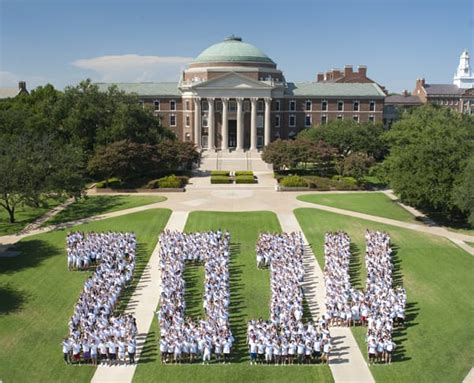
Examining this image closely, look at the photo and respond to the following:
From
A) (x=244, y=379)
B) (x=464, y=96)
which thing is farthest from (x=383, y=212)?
(x=464, y=96)

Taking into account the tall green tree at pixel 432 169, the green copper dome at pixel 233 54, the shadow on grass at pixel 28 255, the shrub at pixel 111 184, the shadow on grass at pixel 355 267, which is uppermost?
the green copper dome at pixel 233 54

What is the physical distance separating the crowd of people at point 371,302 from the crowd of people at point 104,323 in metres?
8.93

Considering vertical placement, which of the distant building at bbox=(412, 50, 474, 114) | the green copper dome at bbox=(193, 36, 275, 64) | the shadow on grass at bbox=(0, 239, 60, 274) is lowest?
the shadow on grass at bbox=(0, 239, 60, 274)

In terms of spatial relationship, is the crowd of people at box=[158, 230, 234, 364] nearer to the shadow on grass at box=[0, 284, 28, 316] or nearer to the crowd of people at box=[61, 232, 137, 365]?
the crowd of people at box=[61, 232, 137, 365]

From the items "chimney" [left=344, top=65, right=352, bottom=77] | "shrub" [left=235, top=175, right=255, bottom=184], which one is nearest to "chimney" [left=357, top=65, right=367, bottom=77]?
"chimney" [left=344, top=65, right=352, bottom=77]

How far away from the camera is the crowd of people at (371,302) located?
19.8 metres

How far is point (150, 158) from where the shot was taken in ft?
179

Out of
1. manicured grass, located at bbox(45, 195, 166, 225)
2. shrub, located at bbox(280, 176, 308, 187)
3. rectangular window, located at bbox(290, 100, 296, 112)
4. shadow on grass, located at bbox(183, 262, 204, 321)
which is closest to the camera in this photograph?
shadow on grass, located at bbox(183, 262, 204, 321)

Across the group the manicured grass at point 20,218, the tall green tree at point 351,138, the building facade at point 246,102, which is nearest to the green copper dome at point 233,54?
the building facade at point 246,102

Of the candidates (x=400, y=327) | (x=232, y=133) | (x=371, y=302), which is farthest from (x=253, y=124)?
(x=400, y=327)

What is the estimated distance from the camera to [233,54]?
8306 cm

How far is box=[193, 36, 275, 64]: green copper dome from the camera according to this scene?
82.7 metres

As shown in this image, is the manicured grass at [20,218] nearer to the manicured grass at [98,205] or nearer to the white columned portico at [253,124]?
Answer: the manicured grass at [98,205]

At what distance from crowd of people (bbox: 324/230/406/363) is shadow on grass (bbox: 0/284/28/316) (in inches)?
584
